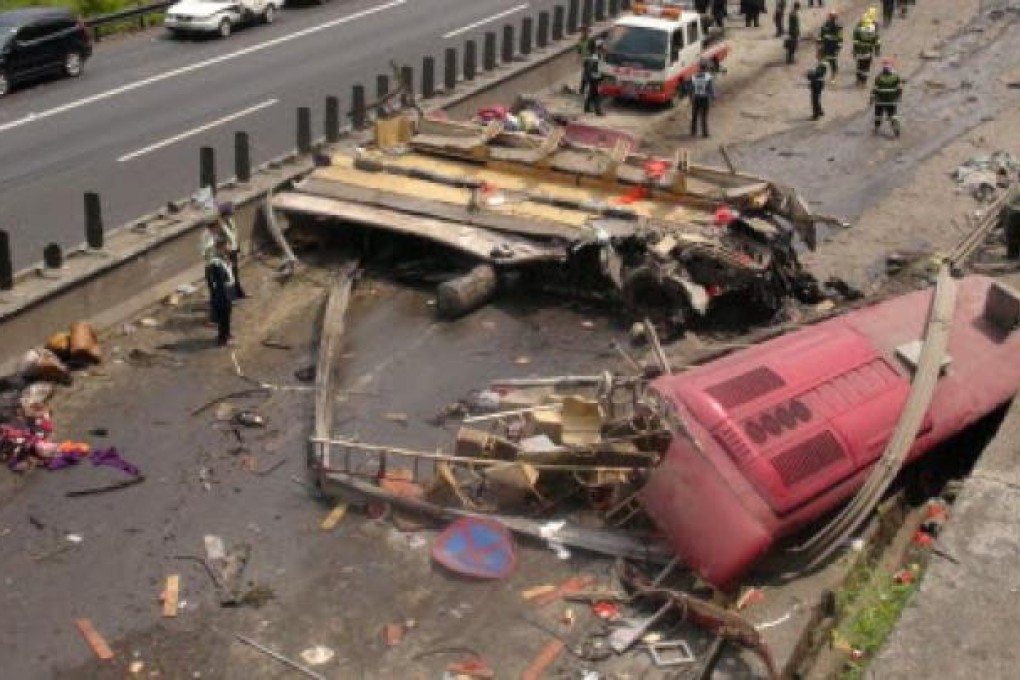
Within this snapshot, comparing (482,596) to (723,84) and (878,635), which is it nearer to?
(878,635)

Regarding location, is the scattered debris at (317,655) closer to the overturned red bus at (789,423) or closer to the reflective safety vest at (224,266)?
the overturned red bus at (789,423)

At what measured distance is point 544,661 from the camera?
10648 mm

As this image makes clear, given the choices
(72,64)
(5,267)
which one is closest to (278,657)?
(5,267)

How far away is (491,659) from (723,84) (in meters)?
22.2

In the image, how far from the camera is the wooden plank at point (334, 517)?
1246 cm

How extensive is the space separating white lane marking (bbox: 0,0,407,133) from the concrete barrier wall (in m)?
8.34

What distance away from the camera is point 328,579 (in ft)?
38.3

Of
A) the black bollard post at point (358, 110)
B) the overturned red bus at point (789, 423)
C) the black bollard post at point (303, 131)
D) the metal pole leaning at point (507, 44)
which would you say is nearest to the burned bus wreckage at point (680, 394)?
the overturned red bus at point (789, 423)

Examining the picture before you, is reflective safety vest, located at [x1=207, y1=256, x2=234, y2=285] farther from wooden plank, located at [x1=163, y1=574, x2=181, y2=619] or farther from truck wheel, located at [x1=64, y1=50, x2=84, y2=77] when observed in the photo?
truck wheel, located at [x1=64, y1=50, x2=84, y2=77]

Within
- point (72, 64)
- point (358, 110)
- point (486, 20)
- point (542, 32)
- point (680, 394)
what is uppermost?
point (680, 394)

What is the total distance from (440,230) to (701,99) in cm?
977

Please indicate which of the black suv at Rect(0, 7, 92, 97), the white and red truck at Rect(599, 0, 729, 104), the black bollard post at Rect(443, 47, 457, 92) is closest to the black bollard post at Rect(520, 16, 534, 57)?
the white and red truck at Rect(599, 0, 729, 104)

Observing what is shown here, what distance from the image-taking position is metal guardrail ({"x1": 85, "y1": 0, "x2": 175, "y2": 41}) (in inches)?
1328

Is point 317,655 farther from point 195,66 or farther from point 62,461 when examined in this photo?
point 195,66
